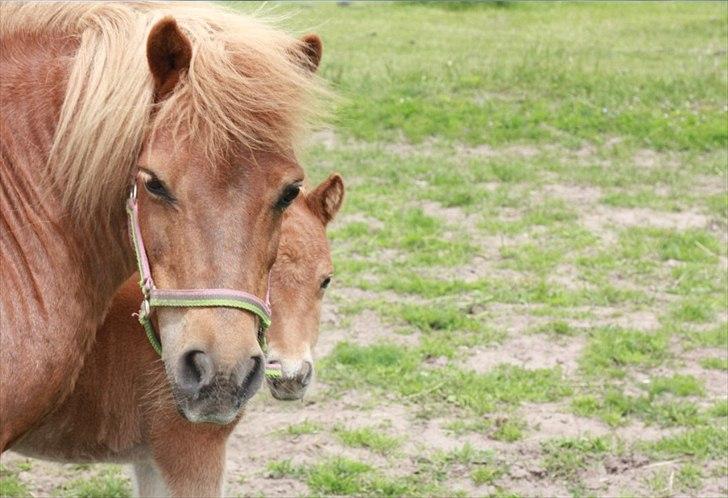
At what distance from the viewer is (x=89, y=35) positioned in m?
3.09

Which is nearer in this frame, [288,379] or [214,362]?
[214,362]

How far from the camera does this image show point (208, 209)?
275 cm

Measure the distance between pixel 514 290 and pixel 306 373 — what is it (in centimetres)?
328

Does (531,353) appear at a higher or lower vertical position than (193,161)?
lower

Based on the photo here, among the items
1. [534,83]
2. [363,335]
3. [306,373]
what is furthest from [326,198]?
[534,83]

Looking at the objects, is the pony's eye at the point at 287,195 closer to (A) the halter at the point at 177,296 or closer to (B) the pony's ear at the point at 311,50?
(A) the halter at the point at 177,296

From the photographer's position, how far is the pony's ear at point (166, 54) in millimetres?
2795

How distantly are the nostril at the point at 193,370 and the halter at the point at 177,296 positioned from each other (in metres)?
0.12

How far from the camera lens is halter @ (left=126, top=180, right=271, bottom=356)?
8.87 feet

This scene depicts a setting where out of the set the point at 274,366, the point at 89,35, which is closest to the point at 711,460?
the point at 274,366

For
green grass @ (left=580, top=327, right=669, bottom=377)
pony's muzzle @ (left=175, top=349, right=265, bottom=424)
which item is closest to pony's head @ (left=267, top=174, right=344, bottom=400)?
pony's muzzle @ (left=175, top=349, right=265, bottom=424)

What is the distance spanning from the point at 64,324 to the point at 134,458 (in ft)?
3.09

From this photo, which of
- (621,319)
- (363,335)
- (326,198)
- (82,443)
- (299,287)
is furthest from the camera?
(621,319)

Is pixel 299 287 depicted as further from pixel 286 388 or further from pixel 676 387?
pixel 676 387
